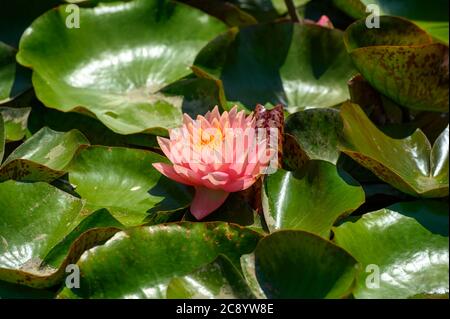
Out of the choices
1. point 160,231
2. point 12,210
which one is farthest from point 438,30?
point 12,210

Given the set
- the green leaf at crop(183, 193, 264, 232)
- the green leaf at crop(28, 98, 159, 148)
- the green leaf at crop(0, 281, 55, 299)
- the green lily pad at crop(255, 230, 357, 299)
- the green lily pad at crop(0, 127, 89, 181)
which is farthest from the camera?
the green leaf at crop(28, 98, 159, 148)

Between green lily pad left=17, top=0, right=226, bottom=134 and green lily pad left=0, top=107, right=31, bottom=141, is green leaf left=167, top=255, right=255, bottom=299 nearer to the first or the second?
green lily pad left=17, top=0, right=226, bottom=134

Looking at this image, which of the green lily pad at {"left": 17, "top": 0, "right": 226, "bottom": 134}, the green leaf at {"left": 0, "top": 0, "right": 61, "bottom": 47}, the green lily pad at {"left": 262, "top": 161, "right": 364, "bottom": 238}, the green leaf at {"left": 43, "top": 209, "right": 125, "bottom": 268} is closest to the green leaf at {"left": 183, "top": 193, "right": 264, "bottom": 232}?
the green lily pad at {"left": 262, "top": 161, "right": 364, "bottom": 238}

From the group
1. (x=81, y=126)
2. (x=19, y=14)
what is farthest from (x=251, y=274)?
(x=19, y=14)

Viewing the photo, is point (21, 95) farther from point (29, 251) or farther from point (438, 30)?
point (438, 30)

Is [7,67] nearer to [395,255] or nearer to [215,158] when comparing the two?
[215,158]

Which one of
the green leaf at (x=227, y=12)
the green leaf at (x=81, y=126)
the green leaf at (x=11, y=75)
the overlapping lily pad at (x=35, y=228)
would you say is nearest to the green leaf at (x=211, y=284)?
the overlapping lily pad at (x=35, y=228)

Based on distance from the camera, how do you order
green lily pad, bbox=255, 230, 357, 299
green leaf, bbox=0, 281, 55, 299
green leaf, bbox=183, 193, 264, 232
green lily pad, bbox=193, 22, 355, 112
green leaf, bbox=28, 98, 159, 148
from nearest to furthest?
green lily pad, bbox=255, 230, 357, 299 < green leaf, bbox=0, 281, 55, 299 < green leaf, bbox=183, 193, 264, 232 < green leaf, bbox=28, 98, 159, 148 < green lily pad, bbox=193, 22, 355, 112

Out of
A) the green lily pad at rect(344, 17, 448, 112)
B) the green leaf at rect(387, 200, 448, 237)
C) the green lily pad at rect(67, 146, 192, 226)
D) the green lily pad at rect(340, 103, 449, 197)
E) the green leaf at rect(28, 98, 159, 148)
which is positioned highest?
the green lily pad at rect(344, 17, 448, 112)
